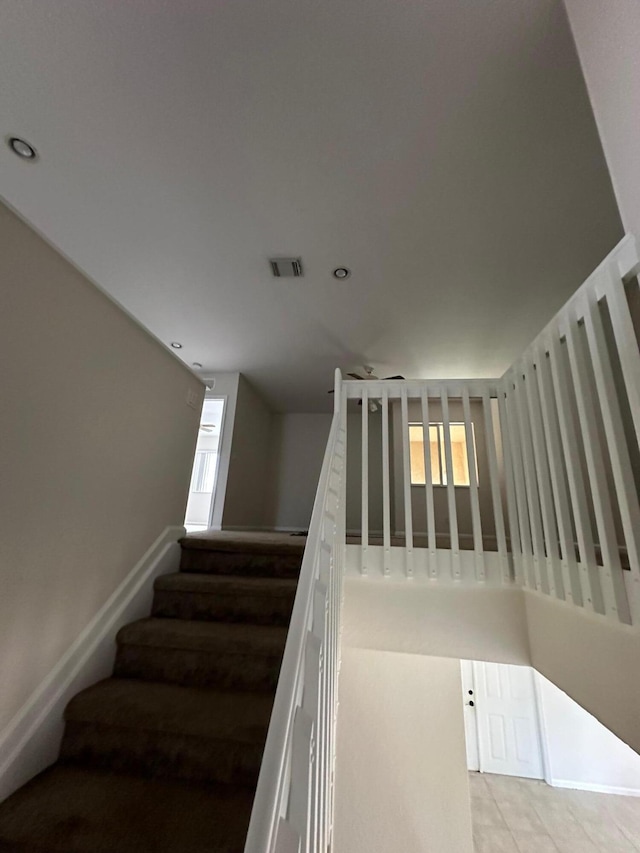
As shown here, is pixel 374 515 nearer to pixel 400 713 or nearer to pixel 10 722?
pixel 400 713

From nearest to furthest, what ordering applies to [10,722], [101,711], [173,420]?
[10,722], [101,711], [173,420]

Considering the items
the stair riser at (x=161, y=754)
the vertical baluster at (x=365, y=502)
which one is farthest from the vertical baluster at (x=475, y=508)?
the stair riser at (x=161, y=754)

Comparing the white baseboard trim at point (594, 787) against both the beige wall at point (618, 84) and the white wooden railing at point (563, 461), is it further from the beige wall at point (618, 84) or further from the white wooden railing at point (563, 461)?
the beige wall at point (618, 84)

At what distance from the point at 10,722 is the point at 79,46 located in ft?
8.92

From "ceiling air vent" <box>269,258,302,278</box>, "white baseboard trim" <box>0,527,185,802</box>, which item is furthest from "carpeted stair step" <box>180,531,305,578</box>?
"ceiling air vent" <box>269,258,302,278</box>

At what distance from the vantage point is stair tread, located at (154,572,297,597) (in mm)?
2025

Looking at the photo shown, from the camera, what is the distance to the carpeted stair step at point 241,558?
2.33m

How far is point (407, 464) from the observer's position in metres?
2.09

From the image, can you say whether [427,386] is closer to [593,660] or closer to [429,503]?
[429,503]

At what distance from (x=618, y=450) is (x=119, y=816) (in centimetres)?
205

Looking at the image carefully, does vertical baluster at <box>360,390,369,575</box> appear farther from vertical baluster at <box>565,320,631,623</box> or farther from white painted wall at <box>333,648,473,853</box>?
vertical baluster at <box>565,320,631,623</box>

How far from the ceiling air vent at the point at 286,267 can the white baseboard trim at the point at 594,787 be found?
6437 millimetres

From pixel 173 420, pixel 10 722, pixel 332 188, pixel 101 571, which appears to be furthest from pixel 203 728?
pixel 332 188

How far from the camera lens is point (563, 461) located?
1815 mm
